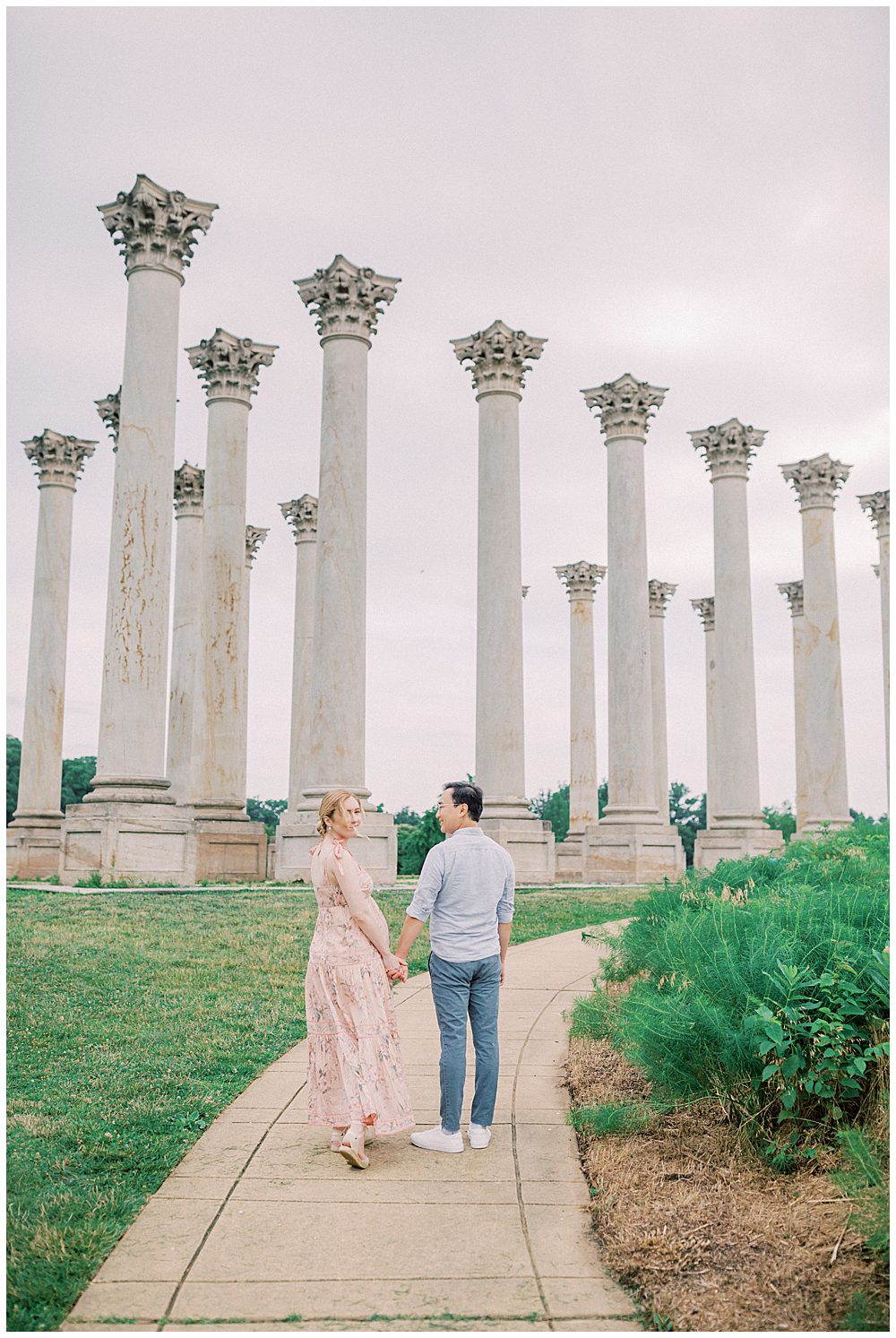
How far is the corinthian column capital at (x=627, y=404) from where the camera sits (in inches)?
2653

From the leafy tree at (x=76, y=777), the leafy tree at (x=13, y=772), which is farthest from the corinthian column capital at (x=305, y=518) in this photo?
the leafy tree at (x=76, y=777)

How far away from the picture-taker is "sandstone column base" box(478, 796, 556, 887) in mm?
57344

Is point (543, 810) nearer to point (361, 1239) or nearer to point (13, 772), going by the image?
point (13, 772)

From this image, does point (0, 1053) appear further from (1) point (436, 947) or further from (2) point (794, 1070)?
(2) point (794, 1070)

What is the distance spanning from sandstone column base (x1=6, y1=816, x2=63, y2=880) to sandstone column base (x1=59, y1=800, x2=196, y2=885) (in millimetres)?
17864

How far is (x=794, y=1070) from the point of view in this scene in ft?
41.0

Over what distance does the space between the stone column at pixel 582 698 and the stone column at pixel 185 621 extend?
29675 mm

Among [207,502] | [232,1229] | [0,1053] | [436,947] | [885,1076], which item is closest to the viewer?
[0,1053]

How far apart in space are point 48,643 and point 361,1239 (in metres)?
64.2

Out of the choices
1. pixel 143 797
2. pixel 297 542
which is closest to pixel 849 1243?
pixel 143 797

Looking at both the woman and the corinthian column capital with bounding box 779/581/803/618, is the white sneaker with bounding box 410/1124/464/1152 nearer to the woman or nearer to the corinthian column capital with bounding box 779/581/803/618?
the woman

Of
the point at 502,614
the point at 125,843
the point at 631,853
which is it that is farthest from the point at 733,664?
the point at 125,843

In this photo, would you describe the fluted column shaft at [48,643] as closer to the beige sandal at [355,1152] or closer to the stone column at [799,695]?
the stone column at [799,695]

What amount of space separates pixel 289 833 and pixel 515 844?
Answer: 12.3 metres
